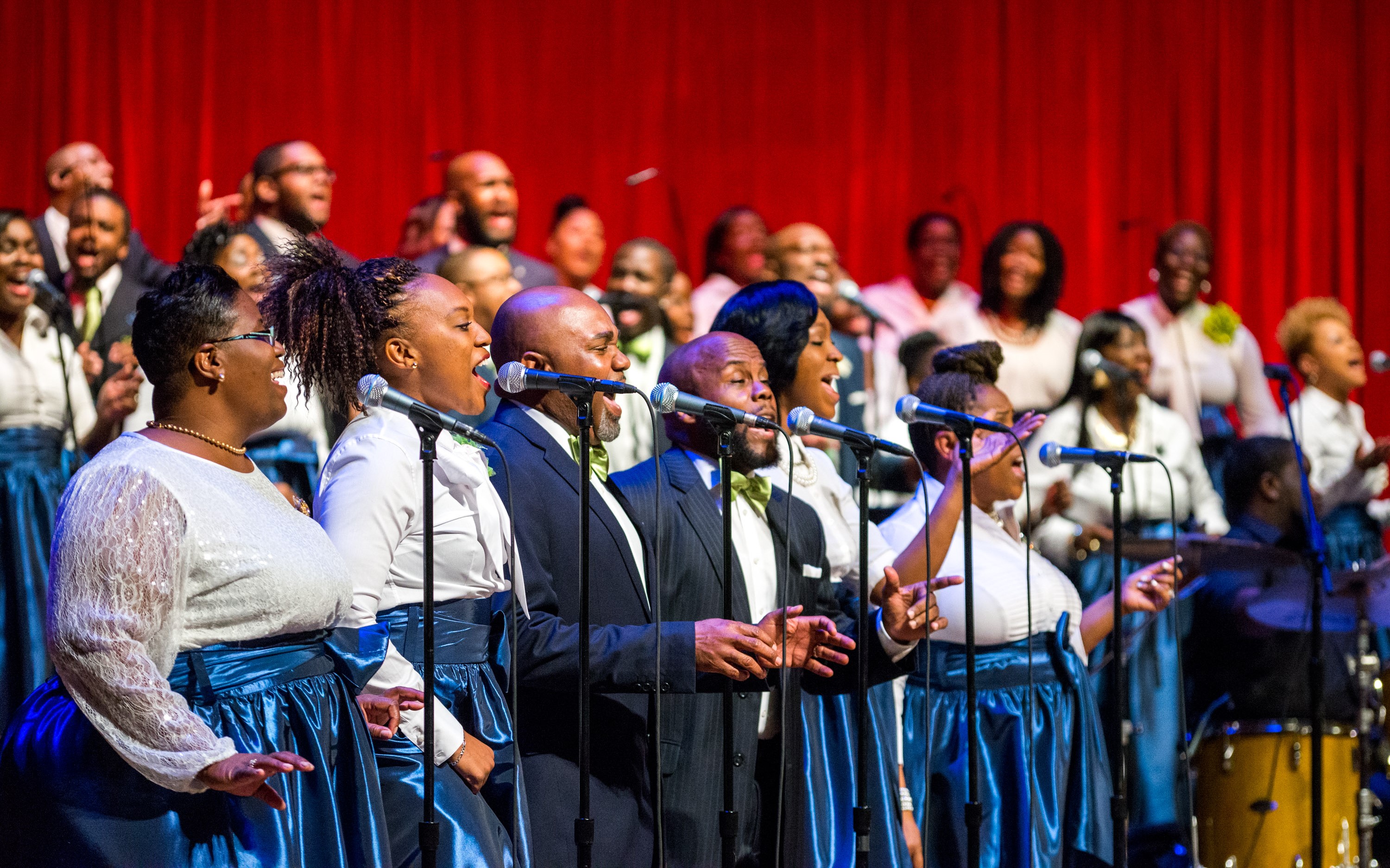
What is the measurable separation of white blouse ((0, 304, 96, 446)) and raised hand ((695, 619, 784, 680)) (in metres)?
2.72

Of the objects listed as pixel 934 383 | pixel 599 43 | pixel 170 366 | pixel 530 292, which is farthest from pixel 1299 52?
pixel 170 366

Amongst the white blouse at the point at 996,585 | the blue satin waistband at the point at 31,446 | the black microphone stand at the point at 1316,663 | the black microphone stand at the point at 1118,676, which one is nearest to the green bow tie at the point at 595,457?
the white blouse at the point at 996,585

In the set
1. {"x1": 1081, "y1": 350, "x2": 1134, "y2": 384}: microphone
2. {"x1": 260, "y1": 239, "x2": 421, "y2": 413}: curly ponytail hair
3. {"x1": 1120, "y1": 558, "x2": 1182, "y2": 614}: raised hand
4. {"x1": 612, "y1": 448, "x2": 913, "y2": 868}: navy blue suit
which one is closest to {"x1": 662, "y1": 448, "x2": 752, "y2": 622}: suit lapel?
{"x1": 612, "y1": 448, "x2": 913, "y2": 868}: navy blue suit

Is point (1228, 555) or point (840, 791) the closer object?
point (840, 791)

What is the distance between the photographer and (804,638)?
3.00m

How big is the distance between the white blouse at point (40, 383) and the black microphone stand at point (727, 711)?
8.70 feet

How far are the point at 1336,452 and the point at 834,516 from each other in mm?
3660

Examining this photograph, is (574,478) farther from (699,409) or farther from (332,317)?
(332,317)

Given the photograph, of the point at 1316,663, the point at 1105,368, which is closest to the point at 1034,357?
the point at 1105,368

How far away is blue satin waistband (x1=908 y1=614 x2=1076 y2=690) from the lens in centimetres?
395

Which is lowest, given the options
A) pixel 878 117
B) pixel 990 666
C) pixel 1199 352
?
pixel 990 666

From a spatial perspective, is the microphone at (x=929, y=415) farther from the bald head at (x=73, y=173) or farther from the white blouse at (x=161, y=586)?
the bald head at (x=73, y=173)

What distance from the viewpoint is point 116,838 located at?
2.25m

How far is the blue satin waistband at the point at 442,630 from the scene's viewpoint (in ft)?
9.04
